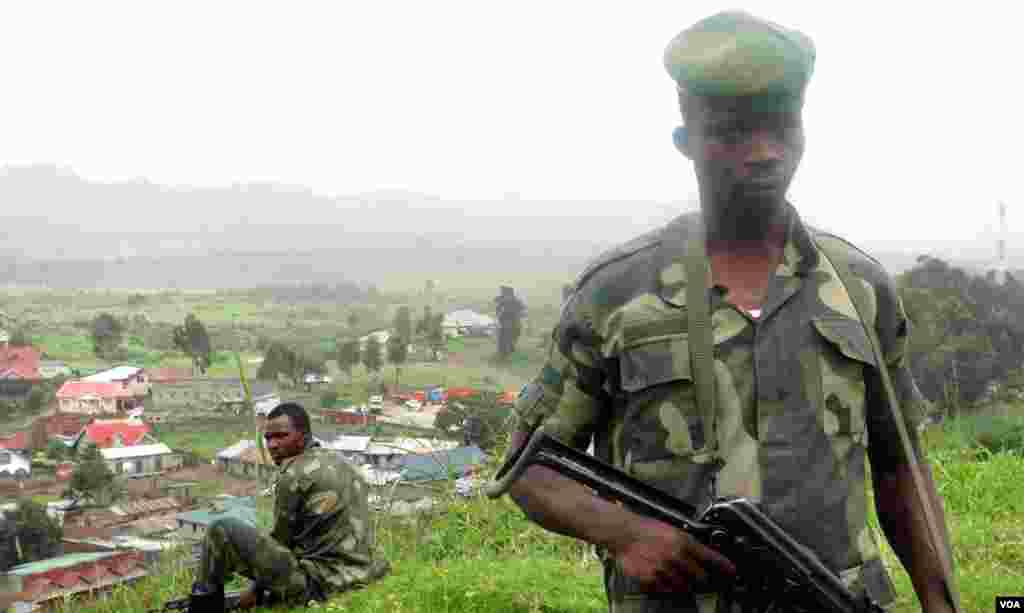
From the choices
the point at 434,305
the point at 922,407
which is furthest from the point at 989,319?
the point at 434,305

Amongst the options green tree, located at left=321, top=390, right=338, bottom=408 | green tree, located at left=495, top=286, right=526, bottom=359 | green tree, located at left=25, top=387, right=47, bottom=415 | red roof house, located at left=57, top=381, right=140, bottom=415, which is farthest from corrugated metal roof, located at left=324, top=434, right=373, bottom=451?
green tree, located at left=25, top=387, right=47, bottom=415

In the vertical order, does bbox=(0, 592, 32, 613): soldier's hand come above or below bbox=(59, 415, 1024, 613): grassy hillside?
below

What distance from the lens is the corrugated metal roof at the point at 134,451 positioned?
10355mm

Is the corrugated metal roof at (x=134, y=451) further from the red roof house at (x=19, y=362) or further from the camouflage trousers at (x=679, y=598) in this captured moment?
the camouflage trousers at (x=679, y=598)

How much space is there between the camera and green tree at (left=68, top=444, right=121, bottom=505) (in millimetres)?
9125

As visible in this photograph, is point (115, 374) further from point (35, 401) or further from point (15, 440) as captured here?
point (15, 440)

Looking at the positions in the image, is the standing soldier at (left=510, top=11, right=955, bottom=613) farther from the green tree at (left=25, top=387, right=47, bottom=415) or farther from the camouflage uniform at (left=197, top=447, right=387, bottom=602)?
the green tree at (left=25, top=387, right=47, bottom=415)

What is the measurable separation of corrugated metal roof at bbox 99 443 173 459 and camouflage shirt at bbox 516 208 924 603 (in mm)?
9361

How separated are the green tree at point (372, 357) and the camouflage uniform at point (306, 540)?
16.7 feet

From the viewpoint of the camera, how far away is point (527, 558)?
5.95 m

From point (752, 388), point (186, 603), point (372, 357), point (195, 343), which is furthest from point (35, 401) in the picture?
point (752, 388)

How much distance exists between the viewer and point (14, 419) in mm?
12641

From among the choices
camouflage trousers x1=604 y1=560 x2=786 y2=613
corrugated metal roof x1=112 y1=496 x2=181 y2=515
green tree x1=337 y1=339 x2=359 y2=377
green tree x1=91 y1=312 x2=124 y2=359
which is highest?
camouflage trousers x1=604 y1=560 x2=786 y2=613

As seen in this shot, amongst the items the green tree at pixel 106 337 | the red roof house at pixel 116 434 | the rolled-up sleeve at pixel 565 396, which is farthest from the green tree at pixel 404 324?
the rolled-up sleeve at pixel 565 396
